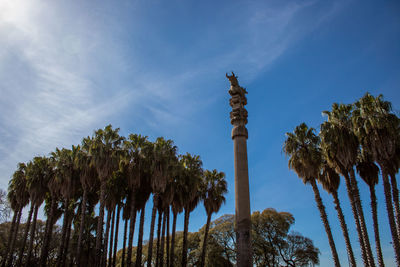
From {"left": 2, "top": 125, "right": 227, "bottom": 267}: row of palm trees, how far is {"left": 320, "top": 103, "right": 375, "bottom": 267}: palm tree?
1302cm

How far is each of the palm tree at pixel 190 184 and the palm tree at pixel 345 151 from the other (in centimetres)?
1283

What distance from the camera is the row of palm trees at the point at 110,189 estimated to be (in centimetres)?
2677

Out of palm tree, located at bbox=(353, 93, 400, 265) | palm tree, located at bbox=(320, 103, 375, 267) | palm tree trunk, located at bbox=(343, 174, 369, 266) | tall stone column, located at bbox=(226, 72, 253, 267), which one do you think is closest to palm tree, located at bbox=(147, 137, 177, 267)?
tall stone column, located at bbox=(226, 72, 253, 267)

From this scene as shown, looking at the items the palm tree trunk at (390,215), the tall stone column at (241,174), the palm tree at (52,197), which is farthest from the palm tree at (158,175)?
the palm tree trunk at (390,215)

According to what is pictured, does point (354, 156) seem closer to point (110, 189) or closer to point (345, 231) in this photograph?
point (345, 231)

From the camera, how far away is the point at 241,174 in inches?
681

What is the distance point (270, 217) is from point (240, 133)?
27563 millimetres

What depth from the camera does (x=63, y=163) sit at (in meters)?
29.5

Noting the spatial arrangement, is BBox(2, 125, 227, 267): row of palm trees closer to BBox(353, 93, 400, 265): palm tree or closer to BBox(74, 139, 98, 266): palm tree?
BBox(74, 139, 98, 266): palm tree

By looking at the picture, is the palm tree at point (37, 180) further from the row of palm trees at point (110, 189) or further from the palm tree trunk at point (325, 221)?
the palm tree trunk at point (325, 221)

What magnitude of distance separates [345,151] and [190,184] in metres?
14.7

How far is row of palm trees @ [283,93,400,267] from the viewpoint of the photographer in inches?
804

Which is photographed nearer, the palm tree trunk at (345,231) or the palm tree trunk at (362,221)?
the palm tree trunk at (362,221)

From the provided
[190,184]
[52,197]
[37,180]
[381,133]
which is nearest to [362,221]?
[381,133]
